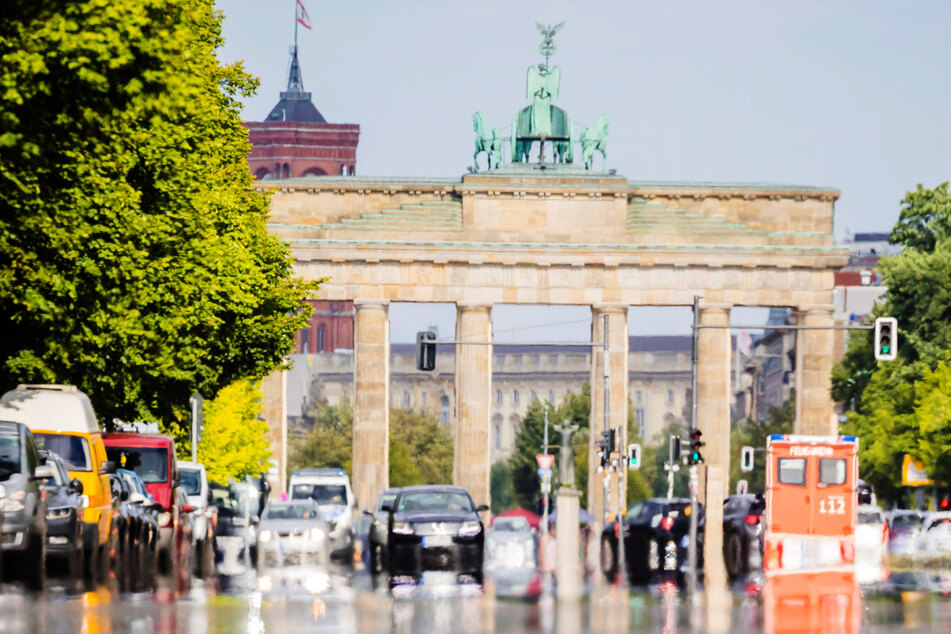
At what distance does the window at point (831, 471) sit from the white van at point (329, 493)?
1094cm

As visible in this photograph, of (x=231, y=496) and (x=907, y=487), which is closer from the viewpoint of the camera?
(x=231, y=496)

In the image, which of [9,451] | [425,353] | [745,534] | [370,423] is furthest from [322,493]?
[370,423]

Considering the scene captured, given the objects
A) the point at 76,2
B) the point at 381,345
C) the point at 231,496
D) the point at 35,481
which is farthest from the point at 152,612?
the point at 381,345

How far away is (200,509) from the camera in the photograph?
155ft

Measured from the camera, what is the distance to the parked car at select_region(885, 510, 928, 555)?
54844 millimetres

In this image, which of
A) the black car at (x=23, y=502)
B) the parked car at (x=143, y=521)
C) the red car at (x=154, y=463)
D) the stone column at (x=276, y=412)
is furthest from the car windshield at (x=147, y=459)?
the stone column at (x=276, y=412)

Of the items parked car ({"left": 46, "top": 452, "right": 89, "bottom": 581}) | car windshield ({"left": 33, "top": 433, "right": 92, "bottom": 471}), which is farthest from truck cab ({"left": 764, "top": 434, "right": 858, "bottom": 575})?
parked car ({"left": 46, "top": 452, "right": 89, "bottom": 581})

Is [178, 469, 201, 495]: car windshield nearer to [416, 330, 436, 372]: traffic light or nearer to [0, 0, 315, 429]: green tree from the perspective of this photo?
[0, 0, 315, 429]: green tree

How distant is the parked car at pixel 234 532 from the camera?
4078cm

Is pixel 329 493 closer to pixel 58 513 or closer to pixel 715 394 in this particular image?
pixel 58 513

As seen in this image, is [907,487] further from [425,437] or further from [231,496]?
[425,437]

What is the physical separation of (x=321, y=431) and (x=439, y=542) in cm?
13042

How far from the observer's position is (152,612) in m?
24.3

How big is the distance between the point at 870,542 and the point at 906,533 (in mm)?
10395
